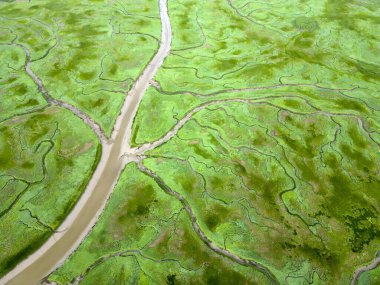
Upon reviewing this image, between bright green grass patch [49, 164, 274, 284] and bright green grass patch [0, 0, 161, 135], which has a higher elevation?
bright green grass patch [0, 0, 161, 135]

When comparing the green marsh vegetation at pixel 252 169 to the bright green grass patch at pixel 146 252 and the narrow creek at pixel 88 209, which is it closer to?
the bright green grass patch at pixel 146 252

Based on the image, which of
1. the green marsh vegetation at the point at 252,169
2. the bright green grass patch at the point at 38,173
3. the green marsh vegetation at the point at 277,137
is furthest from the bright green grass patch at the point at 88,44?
the green marsh vegetation at the point at 277,137

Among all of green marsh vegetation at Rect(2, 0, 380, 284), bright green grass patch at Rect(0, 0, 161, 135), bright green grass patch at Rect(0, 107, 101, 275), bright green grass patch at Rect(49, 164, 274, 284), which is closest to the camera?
bright green grass patch at Rect(49, 164, 274, 284)

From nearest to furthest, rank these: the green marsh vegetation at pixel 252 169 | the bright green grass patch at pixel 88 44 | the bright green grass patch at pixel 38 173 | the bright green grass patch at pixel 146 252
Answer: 1. the bright green grass patch at pixel 146 252
2. the green marsh vegetation at pixel 252 169
3. the bright green grass patch at pixel 38 173
4. the bright green grass patch at pixel 88 44

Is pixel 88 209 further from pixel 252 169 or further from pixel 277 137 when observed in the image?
pixel 277 137

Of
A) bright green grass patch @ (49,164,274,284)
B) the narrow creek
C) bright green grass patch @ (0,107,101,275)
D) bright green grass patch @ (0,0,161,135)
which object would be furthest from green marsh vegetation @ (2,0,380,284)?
bright green grass patch @ (0,107,101,275)

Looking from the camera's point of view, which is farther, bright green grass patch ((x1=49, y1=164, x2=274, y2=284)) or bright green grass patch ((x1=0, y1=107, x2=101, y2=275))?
bright green grass patch ((x1=0, y1=107, x2=101, y2=275))

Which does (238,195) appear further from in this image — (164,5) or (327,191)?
(164,5)

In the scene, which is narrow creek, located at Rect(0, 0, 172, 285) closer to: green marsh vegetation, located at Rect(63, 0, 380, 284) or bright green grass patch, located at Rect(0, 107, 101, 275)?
bright green grass patch, located at Rect(0, 107, 101, 275)

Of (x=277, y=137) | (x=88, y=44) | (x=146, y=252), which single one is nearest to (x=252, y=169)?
(x=277, y=137)

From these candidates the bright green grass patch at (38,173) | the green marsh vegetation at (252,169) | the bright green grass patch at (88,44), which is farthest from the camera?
the bright green grass patch at (88,44)
